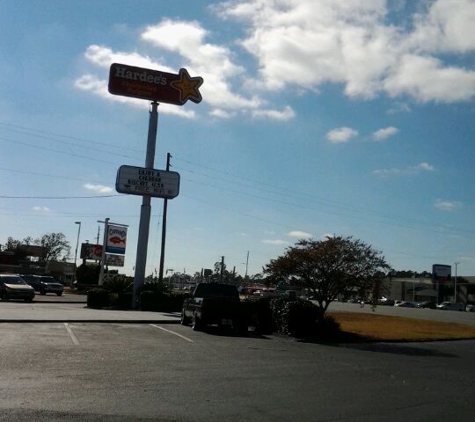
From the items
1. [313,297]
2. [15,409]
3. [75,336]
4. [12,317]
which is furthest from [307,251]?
[15,409]

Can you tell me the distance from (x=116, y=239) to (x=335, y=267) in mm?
35714

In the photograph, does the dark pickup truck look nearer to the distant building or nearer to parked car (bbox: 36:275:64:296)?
parked car (bbox: 36:275:64:296)

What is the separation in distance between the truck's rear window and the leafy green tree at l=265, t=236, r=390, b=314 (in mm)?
2074

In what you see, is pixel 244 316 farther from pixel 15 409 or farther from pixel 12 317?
pixel 15 409

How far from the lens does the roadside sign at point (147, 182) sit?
34906 mm

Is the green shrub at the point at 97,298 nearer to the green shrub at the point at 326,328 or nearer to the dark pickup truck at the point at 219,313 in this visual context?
the dark pickup truck at the point at 219,313

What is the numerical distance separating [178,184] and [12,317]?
51.1 ft

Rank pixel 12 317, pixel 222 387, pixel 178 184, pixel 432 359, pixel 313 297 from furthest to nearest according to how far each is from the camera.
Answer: pixel 178 184 < pixel 313 297 < pixel 12 317 < pixel 432 359 < pixel 222 387

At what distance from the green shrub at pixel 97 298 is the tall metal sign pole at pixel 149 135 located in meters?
1.88

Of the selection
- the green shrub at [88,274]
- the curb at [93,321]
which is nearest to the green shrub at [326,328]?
the curb at [93,321]

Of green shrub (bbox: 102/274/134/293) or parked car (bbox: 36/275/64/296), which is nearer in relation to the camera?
green shrub (bbox: 102/274/134/293)

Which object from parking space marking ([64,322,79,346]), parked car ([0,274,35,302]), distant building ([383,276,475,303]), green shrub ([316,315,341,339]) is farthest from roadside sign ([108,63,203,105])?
distant building ([383,276,475,303])

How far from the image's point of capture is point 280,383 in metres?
11.0

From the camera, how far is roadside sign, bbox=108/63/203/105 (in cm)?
3562
